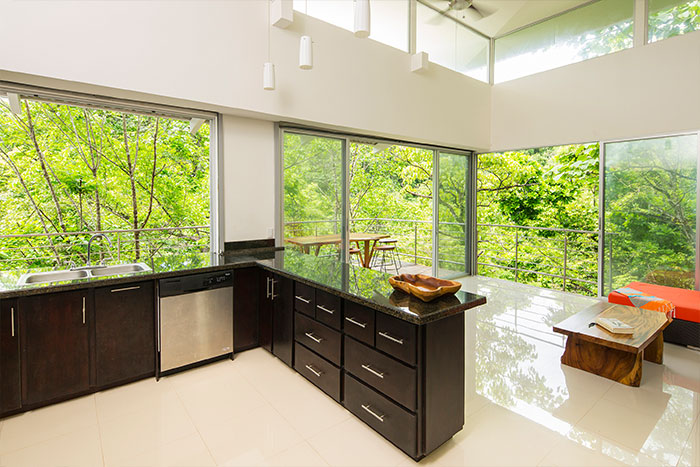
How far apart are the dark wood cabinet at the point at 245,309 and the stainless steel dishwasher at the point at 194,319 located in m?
0.07

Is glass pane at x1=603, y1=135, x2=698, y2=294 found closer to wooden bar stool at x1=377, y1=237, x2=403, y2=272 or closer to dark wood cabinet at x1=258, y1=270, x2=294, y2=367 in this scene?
wooden bar stool at x1=377, y1=237, x2=403, y2=272

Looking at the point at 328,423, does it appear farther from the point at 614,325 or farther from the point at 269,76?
the point at 269,76

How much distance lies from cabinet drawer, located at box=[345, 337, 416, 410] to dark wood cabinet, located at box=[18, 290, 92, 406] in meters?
1.74

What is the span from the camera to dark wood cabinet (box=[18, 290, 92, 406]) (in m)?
2.18

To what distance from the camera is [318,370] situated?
8.05 ft

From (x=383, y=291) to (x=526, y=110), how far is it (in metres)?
4.56

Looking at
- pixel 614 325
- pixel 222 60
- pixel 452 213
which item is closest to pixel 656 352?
pixel 614 325

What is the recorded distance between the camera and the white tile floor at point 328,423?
184cm

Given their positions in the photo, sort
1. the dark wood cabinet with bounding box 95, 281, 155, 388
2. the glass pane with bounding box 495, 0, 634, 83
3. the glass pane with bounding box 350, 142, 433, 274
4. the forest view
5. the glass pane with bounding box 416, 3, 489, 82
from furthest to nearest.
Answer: the glass pane with bounding box 350, 142, 433, 274, the forest view, the glass pane with bounding box 416, 3, 489, 82, the glass pane with bounding box 495, 0, 634, 83, the dark wood cabinet with bounding box 95, 281, 155, 388

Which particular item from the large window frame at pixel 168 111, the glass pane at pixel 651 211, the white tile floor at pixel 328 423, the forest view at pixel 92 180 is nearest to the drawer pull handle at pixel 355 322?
the white tile floor at pixel 328 423

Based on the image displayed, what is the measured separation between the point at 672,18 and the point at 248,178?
5.05 meters

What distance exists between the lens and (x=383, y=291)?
207 centimetres

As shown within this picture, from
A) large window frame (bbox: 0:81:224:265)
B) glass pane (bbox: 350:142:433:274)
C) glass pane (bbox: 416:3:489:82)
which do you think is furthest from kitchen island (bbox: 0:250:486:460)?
glass pane (bbox: 350:142:433:274)

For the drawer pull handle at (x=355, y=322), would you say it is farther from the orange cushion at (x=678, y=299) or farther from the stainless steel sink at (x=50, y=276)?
the orange cushion at (x=678, y=299)
